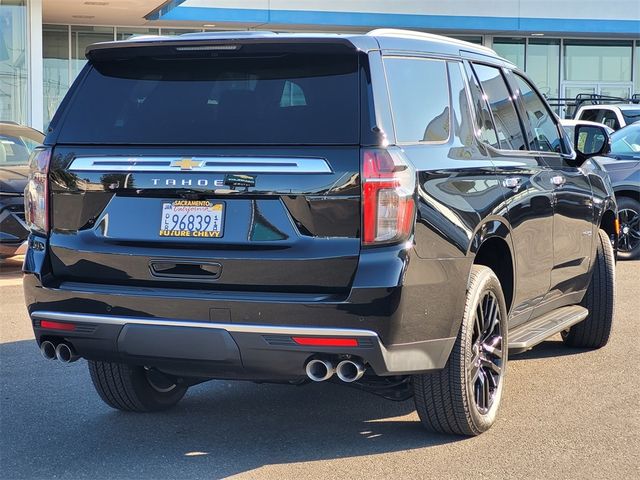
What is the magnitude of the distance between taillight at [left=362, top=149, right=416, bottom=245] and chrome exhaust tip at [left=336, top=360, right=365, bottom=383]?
0.53 metres

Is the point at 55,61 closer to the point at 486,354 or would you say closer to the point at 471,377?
the point at 486,354

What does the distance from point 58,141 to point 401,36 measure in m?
1.73

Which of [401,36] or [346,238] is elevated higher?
[401,36]

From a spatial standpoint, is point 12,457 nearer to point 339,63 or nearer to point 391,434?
point 391,434

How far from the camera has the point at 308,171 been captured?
445 centimetres

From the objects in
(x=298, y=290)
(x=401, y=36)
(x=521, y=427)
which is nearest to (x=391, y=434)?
(x=521, y=427)

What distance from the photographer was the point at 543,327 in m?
6.25

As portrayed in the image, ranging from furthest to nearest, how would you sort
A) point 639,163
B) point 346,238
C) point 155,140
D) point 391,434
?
point 639,163, point 391,434, point 155,140, point 346,238

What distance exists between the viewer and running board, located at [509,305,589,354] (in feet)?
19.0

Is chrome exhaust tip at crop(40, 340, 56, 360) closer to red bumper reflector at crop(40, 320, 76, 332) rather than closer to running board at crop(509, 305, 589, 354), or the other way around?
red bumper reflector at crop(40, 320, 76, 332)

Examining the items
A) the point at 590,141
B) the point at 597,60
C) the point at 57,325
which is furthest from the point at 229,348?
the point at 597,60

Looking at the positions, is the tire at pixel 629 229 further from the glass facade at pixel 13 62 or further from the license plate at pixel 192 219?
the glass facade at pixel 13 62

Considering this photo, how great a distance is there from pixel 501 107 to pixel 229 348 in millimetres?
2452

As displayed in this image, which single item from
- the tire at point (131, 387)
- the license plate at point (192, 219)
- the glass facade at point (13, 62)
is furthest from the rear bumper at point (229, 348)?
the glass facade at point (13, 62)
